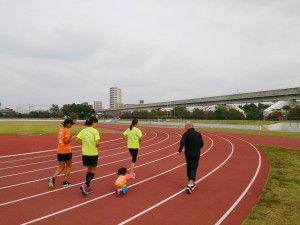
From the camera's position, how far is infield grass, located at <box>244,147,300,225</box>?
19.7ft

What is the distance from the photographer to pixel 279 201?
725 centimetres

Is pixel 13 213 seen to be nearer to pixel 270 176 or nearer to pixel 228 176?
pixel 228 176

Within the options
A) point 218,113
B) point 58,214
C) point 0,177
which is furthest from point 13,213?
point 218,113

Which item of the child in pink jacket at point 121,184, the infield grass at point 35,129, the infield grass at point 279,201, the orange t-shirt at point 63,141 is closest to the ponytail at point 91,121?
the orange t-shirt at point 63,141

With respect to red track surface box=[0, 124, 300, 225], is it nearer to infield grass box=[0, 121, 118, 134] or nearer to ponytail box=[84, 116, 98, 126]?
ponytail box=[84, 116, 98, 126]

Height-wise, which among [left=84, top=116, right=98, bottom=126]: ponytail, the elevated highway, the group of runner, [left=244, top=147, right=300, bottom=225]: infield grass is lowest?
[left=244, top=147, right=300, bottom=225]: infield grass

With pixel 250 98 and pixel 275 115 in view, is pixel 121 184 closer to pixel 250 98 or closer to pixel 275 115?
pixel 250 98

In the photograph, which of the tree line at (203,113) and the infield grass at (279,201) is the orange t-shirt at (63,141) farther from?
the tree line at (203,113)

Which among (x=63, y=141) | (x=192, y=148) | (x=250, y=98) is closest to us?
(x=192, y=148)

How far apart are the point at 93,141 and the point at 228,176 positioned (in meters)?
5.18

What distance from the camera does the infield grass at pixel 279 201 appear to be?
6008 mm

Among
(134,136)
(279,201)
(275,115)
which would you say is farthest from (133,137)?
(275,115)

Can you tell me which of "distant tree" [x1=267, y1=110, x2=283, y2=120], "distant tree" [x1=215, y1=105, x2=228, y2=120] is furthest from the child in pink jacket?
"distant tree" [x1=215, y1=105, x2=228, y2=120]

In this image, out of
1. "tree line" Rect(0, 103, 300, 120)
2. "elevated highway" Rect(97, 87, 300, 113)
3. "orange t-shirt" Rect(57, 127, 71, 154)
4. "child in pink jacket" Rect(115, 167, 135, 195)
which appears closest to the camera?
"child in pink jacket" Rect(115, 167, 135, 195)
